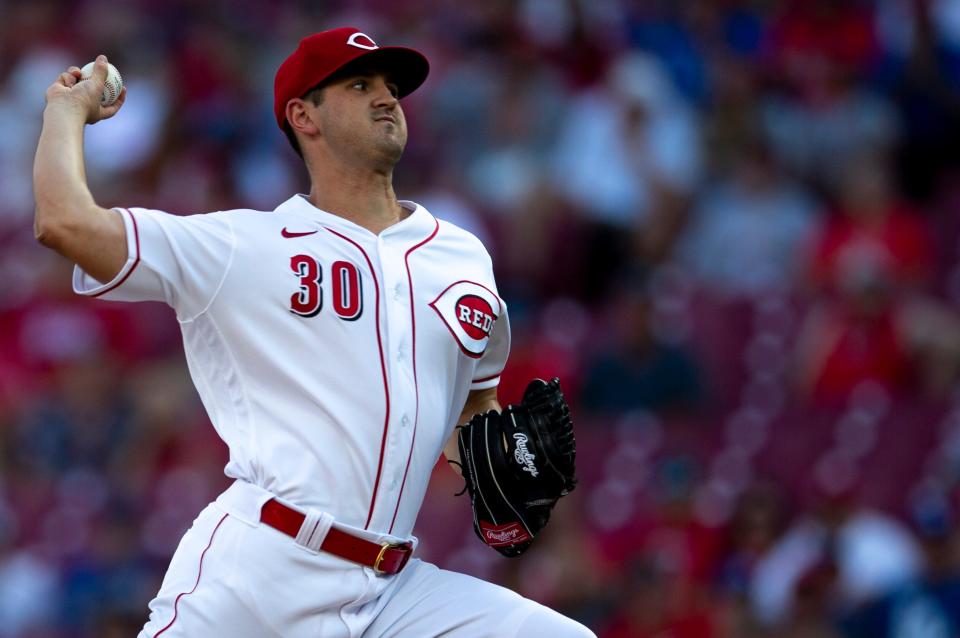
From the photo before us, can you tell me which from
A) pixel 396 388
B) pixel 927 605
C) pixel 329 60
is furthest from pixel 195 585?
pixel 927 605

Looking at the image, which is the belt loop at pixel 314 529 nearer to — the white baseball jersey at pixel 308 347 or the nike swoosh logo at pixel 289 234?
the white baseball jersey at pixel 308 347

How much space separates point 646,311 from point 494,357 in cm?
382

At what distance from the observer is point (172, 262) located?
3816 mm

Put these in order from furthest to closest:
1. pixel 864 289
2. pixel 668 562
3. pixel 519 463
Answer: pixel 864 289
pixel 668 562
pixel 519 463

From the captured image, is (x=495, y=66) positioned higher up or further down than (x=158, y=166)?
higher up

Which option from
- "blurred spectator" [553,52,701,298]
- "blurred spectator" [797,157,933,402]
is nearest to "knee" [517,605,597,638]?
"blurred spectator" [797,157,933,402]

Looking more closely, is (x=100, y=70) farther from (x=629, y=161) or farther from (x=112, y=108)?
(x=629, y=161)

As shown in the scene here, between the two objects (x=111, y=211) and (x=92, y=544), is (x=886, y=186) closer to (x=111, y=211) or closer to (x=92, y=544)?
(x=92, y=544)

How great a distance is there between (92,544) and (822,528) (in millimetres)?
3952

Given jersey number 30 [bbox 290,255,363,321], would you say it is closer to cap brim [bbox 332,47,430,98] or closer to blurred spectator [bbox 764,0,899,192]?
cap brim [bbox 332,47,430,98]

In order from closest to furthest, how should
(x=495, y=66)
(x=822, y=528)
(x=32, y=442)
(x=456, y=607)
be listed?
(x=456, y=607)
(x=822, y=528)
(x=32, y=442)
(x=495, y=66)

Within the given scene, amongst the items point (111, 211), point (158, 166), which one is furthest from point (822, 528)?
point (158, 166)

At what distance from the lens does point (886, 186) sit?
28.0 feet

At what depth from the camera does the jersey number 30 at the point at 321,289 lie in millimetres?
3943
